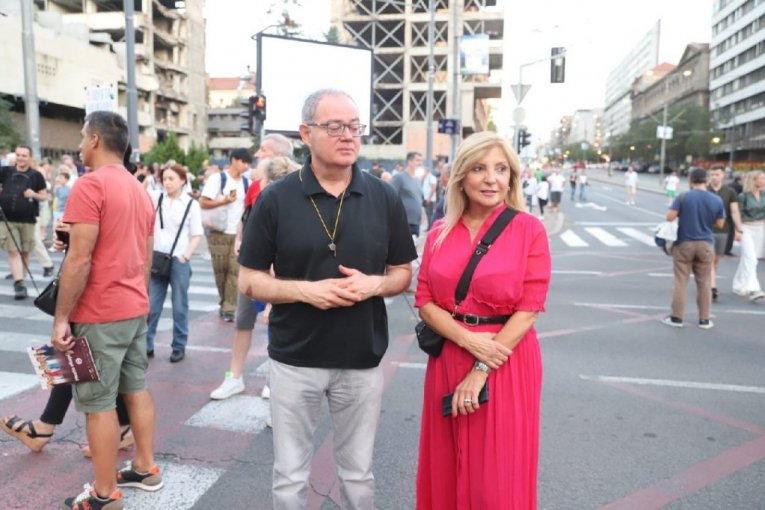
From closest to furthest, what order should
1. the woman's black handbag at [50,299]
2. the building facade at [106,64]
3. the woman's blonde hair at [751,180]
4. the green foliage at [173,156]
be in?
the woman's black handbag at [50,299] → the woman's blonde hair at [751,180] → the green foliage at [173,156] → the building facade at [106,64]

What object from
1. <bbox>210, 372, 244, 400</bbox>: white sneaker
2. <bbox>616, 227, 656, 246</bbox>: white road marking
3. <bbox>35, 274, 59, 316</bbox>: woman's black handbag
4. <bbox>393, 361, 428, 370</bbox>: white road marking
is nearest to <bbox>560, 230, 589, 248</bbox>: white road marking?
→ <bbox>616, 227, 656, 246</bbox>: white road marking

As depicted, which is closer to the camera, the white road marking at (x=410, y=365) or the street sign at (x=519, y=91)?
the white road marking at (x=410, y=365)

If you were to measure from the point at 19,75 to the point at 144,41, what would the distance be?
17.0m

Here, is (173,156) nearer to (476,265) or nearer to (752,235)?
(752,235)

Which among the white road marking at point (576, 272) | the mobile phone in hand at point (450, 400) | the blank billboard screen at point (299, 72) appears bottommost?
the white road marking at point (576, 272)

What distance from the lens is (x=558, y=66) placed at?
19984 millimetres

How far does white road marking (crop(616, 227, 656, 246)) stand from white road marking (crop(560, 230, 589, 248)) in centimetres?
152

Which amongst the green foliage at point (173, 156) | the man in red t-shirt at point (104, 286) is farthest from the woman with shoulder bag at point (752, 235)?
the green foliage at point (173, 156)

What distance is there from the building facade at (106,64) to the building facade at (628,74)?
106m

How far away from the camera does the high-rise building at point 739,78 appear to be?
79.1 m

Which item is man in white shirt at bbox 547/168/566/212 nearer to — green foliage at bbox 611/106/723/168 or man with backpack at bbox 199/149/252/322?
man with backpack at bbox 199/149/252/322

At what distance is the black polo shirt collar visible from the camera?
8.08 ft

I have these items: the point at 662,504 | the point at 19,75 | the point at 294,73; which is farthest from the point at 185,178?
the point at 19,75

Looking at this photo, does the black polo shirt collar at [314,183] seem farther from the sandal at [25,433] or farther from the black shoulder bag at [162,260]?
the black shoulder bag at [162,260]
